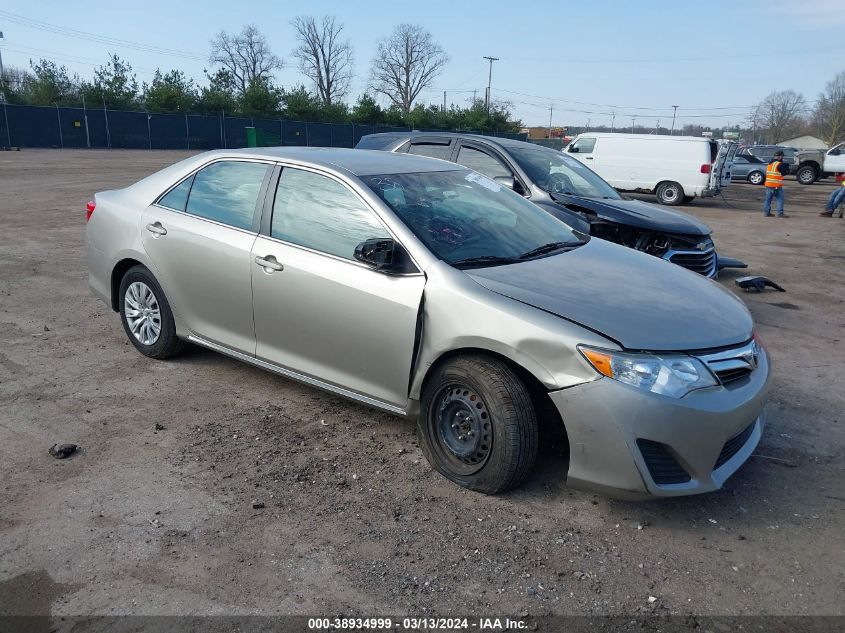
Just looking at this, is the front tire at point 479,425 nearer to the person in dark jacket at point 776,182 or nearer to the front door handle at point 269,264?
the front door handle at point 269,264

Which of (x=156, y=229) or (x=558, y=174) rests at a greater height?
(x=558, y=174)

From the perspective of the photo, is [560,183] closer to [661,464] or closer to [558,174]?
[558,174]

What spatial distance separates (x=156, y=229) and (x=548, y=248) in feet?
9.15

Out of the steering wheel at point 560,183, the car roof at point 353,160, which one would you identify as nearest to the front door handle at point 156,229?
the car roof at point 353,160

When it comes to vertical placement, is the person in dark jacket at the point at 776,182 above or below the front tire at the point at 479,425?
above

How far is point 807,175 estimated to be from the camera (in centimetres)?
3122

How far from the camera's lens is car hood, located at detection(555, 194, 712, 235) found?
738cm

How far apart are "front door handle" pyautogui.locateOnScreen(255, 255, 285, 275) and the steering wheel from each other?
14.8 ft

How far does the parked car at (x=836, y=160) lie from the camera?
2953 centimetres

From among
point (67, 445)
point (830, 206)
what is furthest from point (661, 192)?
point (67, 445)

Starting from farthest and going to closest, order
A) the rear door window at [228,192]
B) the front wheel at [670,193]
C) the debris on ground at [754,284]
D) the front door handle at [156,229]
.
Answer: the front wheel at [670,193]
the debris on ground at [754,284]
the front door handle at [156,229]
the rear door window at [228,192]

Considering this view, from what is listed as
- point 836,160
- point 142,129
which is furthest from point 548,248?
point 142,129

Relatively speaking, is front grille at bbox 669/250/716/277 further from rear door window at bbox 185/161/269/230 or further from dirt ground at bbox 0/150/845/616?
rear door window at bbox 185/161/269/230

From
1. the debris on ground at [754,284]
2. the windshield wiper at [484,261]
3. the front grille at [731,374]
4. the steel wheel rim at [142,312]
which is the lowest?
the debris on ground at [754,284]
